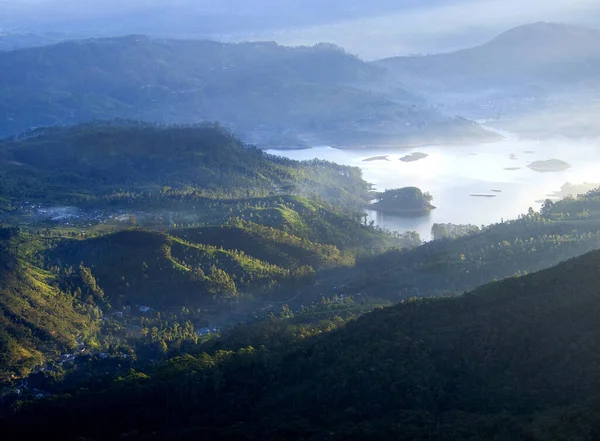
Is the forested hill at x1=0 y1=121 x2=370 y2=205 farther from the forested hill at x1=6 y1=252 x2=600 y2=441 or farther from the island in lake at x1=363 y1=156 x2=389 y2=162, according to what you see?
the forested hill at x1=6 y1=252 x2=600 y2=441

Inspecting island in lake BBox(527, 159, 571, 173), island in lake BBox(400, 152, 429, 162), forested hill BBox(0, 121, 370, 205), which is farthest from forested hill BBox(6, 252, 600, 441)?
island in lake BBox(400, 152, 429, 162)

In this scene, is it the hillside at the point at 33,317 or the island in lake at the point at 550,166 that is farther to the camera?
Result: the island in lake at the point at 550,166

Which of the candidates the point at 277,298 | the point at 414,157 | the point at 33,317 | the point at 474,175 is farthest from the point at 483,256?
the point at 414,157

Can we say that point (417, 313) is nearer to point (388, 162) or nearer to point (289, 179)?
point (289, 179)

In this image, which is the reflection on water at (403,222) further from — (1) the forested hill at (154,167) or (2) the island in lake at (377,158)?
(2) the island in lake at (377,158)

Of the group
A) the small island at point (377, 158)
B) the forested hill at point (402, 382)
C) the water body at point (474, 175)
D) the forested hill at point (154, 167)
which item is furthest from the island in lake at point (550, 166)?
the forested hill at point (402, 382)

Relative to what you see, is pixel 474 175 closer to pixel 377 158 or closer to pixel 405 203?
pixel 377 158
